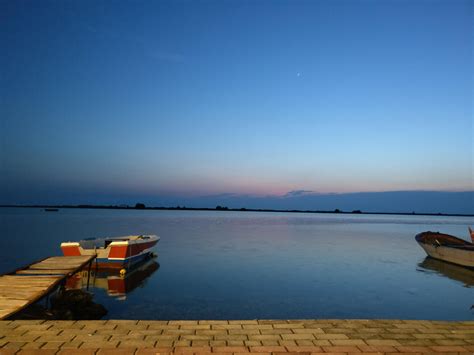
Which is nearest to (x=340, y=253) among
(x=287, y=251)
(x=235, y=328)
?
(x=287, y=251)

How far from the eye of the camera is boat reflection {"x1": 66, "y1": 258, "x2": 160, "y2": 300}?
59.1ft

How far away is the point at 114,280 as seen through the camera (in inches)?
806

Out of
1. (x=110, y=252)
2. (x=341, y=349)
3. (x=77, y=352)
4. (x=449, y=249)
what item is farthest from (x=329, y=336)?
(x=449, y=249)

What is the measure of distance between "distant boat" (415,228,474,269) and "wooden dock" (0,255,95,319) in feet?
→ 85.0

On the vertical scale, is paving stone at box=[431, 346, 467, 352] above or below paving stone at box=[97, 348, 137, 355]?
below

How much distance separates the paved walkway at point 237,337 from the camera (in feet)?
18.4

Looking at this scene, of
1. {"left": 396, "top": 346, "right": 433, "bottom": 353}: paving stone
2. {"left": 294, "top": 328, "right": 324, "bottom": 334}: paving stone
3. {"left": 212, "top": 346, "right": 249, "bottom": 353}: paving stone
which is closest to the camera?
{"left": 212, "top": 346, "right": 249, "bottom": 353}: paving stone

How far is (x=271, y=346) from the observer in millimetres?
5770

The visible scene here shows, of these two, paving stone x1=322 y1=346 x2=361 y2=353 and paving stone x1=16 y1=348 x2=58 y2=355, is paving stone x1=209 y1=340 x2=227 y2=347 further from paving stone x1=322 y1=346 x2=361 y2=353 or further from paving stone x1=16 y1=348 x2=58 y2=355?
paving stone x1=16 y1=348 x2=58 y2=355

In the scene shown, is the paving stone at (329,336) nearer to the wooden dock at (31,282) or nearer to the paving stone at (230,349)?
the paving stone at (230,349)

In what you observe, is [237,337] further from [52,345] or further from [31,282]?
[31,282]

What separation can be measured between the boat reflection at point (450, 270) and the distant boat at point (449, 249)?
38 centimetres

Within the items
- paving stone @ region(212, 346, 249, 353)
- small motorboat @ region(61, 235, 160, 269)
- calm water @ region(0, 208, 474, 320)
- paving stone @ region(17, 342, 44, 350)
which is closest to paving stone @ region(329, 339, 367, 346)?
paving stone @ region(212, 346, 249, 353)

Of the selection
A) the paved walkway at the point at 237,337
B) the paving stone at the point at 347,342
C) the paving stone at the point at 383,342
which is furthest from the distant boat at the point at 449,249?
the paving stone at the point at 347,342
